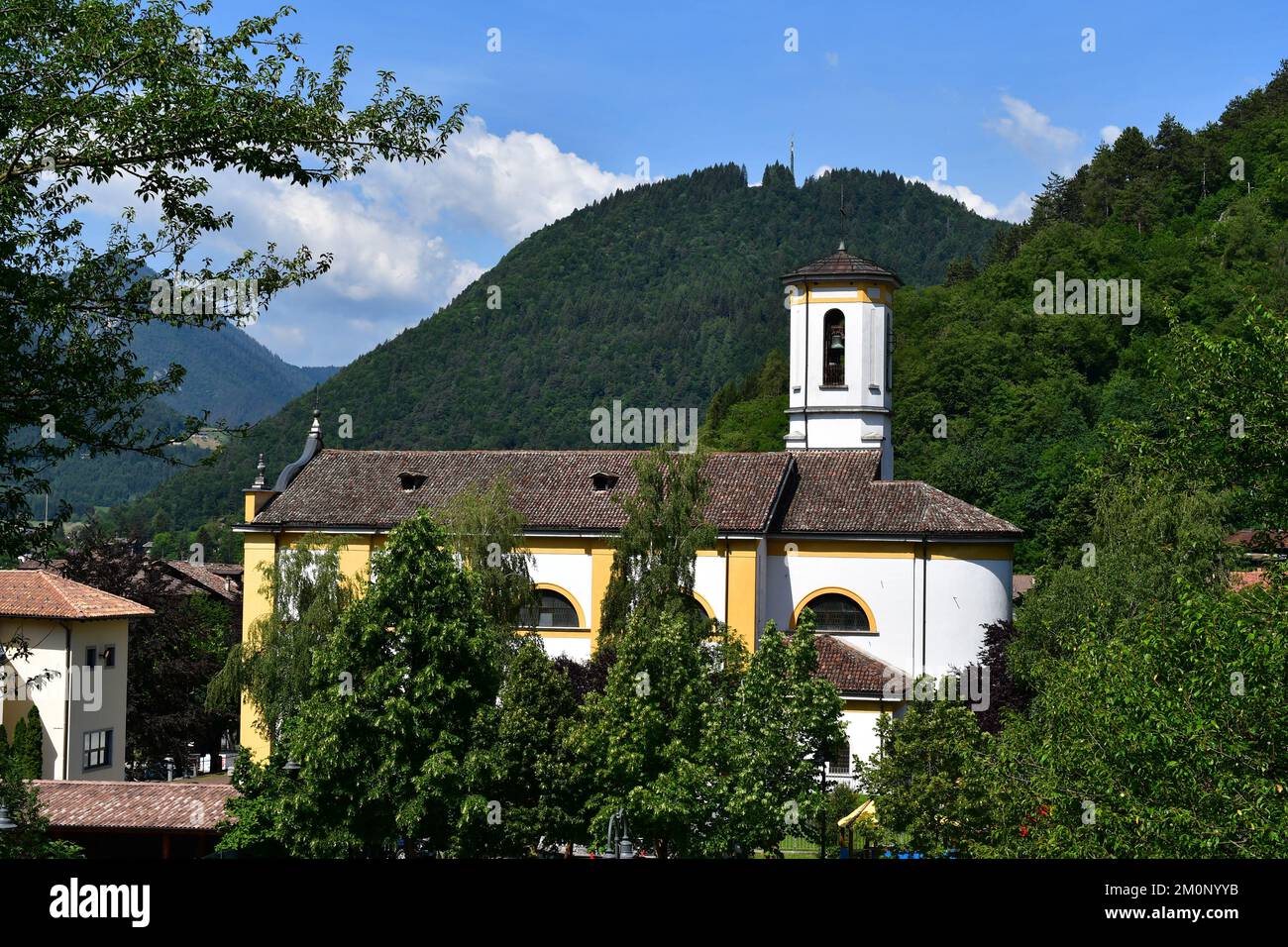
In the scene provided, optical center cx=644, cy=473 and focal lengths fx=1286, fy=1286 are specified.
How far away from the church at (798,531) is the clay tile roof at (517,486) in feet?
0.17

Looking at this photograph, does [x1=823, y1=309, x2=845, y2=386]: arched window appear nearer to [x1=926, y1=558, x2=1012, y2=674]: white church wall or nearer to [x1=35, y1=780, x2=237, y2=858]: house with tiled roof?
[x1=926, y1=558, x2=1012, y2=674]: white church wall

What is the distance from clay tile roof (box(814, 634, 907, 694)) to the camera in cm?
3403

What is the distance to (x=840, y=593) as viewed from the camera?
36719 mm

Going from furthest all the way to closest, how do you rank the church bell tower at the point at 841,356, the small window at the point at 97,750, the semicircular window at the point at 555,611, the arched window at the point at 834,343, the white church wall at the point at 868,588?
1. the arched window at the point at 834,343
2. the church bell tower at the point at 841,356
3. the small window at the point at 97,750
4. the semicircular window at the point at 555,611
5. the white church wall at the point at 868,588

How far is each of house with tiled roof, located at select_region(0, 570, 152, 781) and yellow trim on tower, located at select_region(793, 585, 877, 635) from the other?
71.2 feet

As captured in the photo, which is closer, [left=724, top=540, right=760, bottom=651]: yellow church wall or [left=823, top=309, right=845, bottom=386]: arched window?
[left=724, top=540, right=760, bottom=651]: yellow church wall

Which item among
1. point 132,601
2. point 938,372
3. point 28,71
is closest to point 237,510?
point 938,372

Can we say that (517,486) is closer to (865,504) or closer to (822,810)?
(865,504)

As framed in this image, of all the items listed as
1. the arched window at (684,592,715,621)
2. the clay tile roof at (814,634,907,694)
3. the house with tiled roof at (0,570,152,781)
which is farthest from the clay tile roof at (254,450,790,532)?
the house with tiled roof at (0,570,152,781)

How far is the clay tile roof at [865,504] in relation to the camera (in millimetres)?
35969

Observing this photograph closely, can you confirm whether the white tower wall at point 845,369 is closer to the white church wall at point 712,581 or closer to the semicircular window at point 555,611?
the white church wall at point 712,581

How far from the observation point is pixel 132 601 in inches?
1790

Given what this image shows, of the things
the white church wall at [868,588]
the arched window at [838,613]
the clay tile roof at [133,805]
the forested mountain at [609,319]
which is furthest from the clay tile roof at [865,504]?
the forested mountain at [609,319]

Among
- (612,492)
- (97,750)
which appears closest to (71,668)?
(97,750)
